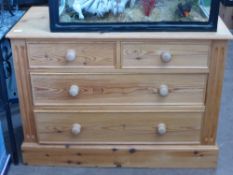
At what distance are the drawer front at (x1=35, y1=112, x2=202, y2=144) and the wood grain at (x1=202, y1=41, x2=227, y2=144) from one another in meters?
0.04

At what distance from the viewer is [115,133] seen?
5.84 feet

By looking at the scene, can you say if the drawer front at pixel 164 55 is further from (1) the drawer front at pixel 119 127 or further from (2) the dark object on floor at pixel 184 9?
(1) the drawer front at pixel 119 127

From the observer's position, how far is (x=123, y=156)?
1.81 metres

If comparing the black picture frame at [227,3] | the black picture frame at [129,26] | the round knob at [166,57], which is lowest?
the black picture frame at [227,3]

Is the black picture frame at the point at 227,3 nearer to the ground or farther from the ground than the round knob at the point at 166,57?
nearer to the ground

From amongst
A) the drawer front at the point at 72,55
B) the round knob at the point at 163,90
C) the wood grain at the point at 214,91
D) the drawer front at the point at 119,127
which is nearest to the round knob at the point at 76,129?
the drawer front at the point at 119,127

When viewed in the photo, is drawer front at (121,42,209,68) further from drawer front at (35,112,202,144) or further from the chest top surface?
drawer front at (35,112,202,144)

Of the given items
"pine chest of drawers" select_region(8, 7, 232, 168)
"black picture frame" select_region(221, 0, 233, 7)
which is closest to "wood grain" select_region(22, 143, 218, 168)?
"pine chest of drawers" select_region(8, 7, 232, 168)

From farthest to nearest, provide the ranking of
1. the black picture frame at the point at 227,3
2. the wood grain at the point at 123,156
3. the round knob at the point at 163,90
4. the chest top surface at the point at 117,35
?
1. the black picture frame at the point at 227,3
2. the wood grain at the point at 123,156
3. the round knob at the point at 163,90
4. the chest top surface at the point at 117,35

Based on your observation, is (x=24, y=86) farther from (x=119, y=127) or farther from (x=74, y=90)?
(x=119, y=127)

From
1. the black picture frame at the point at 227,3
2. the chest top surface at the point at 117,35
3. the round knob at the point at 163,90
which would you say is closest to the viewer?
the chest top surface at the point at 117,35

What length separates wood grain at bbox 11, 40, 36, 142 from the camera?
1.61 m

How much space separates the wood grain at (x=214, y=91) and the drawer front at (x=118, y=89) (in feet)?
0.12

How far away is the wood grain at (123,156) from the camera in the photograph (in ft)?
5.87
